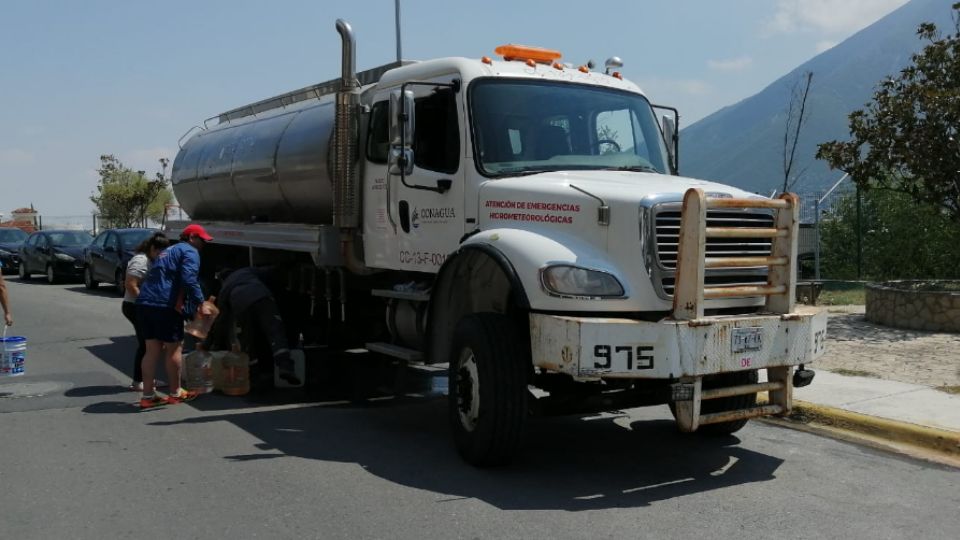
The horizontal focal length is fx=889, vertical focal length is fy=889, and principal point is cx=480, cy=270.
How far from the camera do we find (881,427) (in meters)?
6.84

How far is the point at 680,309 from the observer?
5.34 meters

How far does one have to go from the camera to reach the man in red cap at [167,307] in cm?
794

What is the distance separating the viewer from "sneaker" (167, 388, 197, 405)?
8.11 metres

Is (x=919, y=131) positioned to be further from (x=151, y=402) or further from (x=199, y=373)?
(x=151, y=402)

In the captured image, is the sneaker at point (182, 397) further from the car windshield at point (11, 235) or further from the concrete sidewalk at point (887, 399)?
the car windshield at point (11, 235)

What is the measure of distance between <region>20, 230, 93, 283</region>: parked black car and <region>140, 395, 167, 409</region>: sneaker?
17.6 metres

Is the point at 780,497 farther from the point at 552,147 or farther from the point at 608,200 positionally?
the point at 552,147

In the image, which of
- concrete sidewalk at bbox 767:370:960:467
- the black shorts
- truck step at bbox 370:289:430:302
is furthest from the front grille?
the black shorts

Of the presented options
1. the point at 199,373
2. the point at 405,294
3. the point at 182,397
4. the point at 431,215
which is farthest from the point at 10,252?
the point at 431,215

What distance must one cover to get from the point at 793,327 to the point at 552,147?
2.17 meters

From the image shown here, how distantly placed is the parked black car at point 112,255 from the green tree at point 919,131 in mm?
14739

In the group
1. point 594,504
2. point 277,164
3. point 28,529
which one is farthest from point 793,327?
point 277,164

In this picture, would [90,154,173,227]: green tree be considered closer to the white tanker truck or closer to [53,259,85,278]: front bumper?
[53,259,85,278]: front bumper

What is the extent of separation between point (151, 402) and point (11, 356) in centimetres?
172
